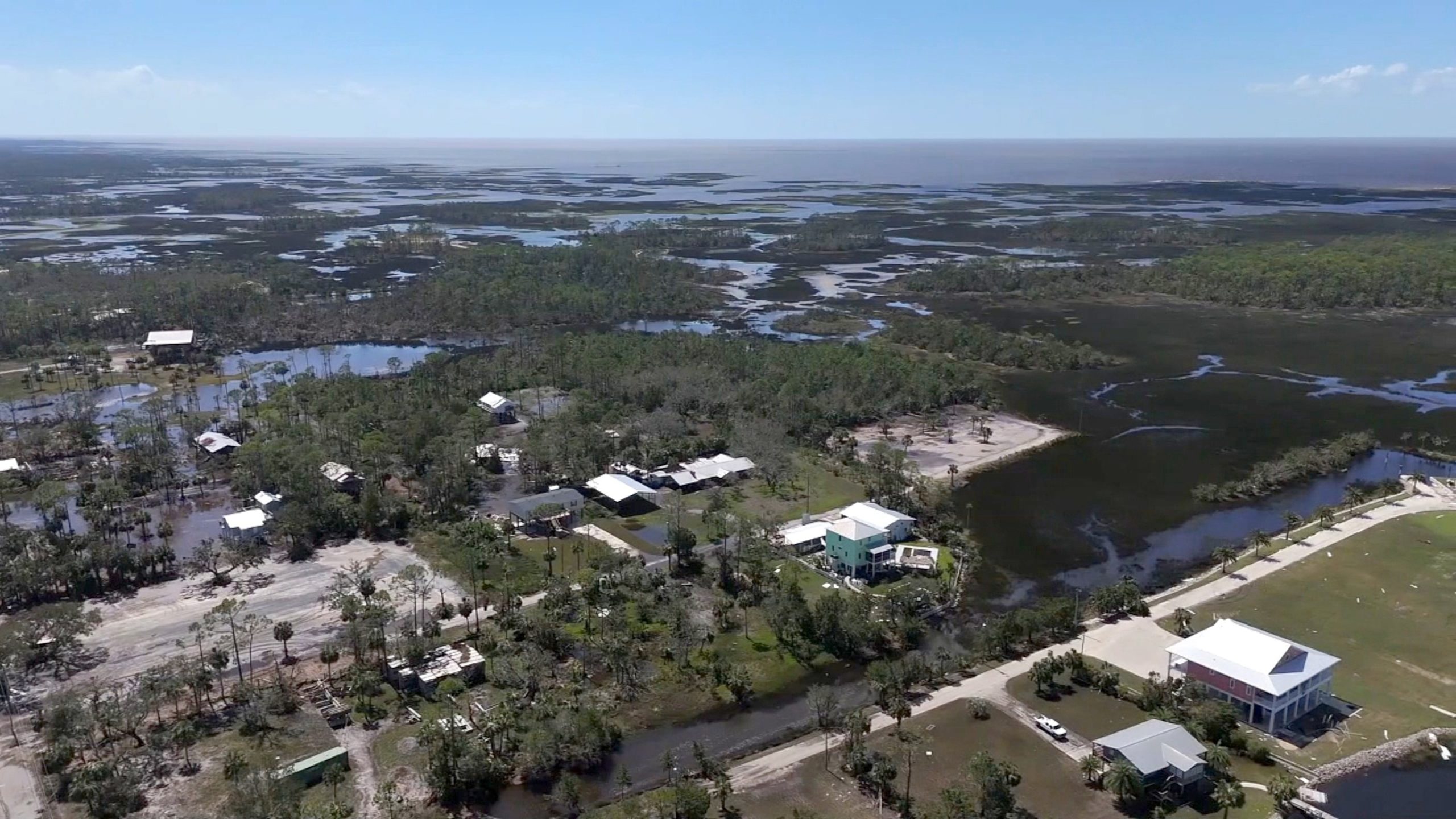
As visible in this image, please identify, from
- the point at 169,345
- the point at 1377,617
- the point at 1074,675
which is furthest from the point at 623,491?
the point at 169,345

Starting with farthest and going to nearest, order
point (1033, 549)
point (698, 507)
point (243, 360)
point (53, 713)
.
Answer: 1. point (243, 360)
2. point (698, 507)
3. point (1033, 549)
4. point (53, 713)

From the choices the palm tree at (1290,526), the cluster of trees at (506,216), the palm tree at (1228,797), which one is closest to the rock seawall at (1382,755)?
the palm tree at (1228,797)

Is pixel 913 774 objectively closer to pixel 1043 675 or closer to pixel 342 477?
pixel 1043 675

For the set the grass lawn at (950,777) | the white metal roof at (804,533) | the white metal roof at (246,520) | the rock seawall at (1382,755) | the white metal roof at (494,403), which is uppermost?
the white metal roof at (494,403)

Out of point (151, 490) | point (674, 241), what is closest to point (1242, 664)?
point (151, 490)

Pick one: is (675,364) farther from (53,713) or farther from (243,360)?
(53,713)

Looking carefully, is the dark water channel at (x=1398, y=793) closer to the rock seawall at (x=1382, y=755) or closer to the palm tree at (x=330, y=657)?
the rock seawall at (x=1382, y=755)

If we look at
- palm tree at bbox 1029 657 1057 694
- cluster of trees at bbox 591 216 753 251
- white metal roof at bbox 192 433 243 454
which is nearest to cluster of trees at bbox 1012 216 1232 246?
cluster of trees at bbox 591 216 753 251
